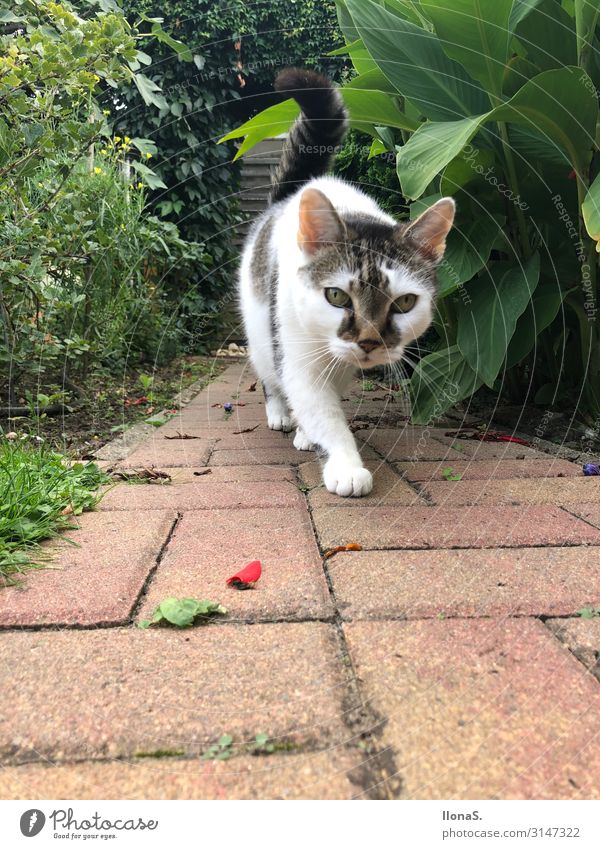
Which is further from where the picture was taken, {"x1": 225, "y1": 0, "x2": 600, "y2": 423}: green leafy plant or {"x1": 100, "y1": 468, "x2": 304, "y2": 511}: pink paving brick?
{"x1": 225, "y1": 0, "x2": 600, "y2": 423}: green leafy plant

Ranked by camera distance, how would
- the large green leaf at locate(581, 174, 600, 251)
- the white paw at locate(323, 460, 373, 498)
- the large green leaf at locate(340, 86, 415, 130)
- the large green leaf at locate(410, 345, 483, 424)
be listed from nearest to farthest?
the large green leaf at locate(581, 174, 600, 251) < the white paw at locate(323, 460, 373, 498) < the large green leaf at locate(340, 86, 415, 130) < the large green leaf at locate(410, 345, 483, 424)

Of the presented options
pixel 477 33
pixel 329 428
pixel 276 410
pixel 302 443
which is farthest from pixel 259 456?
pixel 477 33

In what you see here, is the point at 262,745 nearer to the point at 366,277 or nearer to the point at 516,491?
the point at 516,491

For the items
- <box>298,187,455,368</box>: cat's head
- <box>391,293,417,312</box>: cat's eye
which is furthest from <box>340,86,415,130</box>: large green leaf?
<box>391,293,417,312</box>: cat's eye

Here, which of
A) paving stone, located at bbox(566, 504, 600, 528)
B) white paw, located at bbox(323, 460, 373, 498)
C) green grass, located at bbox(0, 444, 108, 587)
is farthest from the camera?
white paw, located at bbox(323, 460, 373, 498)

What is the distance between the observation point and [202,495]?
2.06 m

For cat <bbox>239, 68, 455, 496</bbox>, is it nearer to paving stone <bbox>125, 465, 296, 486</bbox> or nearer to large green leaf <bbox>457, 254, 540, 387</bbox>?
paving stone <bbox>125, 465, 296, 486</bbox>

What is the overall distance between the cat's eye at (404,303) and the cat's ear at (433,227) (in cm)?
19

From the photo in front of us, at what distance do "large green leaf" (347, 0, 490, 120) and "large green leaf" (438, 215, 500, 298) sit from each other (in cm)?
46

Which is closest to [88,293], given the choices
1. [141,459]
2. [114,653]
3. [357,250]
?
[141,459]

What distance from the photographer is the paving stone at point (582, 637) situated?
106 cm

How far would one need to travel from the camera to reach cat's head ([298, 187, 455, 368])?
6.98 feet

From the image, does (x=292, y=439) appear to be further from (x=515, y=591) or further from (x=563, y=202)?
(x=515, y=591)

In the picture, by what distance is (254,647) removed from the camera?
111cm
